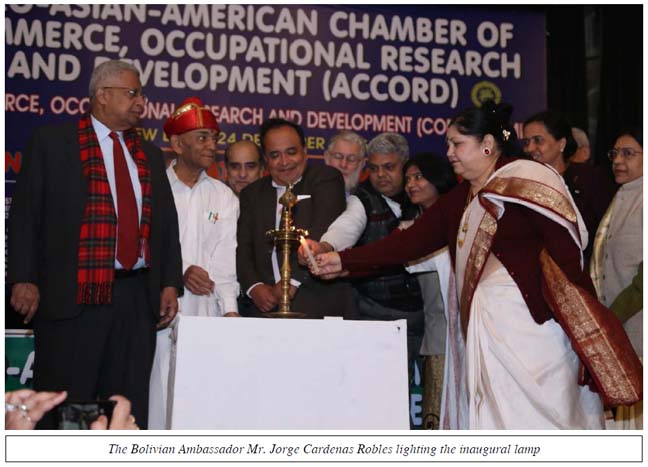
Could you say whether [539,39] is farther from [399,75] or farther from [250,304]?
[250,304]

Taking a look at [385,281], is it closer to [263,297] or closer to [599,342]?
[263,297]

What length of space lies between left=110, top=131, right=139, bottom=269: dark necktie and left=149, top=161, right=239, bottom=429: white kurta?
0.72 metres

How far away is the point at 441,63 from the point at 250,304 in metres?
2.48

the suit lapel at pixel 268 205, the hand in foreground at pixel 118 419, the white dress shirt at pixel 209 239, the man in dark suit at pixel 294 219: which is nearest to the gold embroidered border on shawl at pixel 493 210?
the man in dark suit at pixel 294 219

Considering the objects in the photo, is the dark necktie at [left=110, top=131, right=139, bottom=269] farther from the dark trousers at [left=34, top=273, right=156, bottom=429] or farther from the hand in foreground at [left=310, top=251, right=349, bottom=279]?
the hand in foreground at [left=310, top=251, right=349, bottom=279]

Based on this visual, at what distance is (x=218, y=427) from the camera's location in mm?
3049

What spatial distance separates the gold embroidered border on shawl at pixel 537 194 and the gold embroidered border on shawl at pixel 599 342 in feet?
0.90

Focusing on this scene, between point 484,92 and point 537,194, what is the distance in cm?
281

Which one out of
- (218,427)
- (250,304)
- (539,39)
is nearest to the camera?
(218,427)

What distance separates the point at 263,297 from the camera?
14.9ft

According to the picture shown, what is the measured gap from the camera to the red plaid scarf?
3.95m

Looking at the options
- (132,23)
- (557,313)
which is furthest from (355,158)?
(557,313)

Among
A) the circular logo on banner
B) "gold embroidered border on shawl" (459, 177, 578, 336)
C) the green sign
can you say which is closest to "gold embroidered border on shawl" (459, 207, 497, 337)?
"gold embroidered border on shawl" (459, 177, 578, 336)

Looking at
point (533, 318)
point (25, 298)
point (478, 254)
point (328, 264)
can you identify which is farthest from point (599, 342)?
point (25, 298)
